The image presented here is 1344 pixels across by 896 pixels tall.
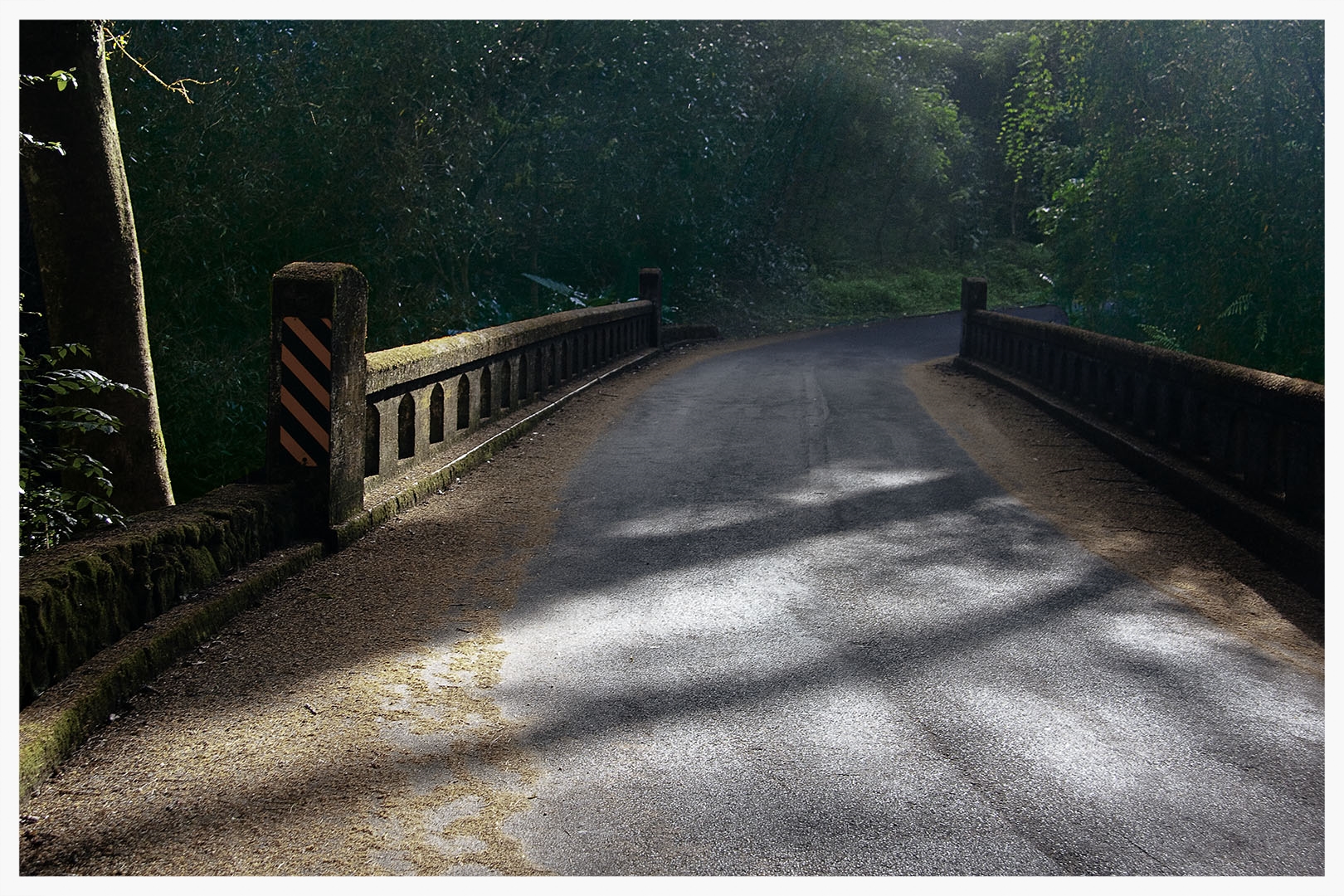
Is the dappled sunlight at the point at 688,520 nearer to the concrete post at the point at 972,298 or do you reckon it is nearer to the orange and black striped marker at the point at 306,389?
the orange and black striped marker at the point at 306,389

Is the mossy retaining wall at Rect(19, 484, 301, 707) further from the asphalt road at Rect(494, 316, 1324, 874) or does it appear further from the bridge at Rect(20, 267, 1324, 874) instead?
the asphalt road at Rect(494, 316, 1324, 874)

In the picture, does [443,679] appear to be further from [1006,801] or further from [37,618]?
[1006,801]

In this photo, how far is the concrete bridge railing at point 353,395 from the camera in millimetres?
6641

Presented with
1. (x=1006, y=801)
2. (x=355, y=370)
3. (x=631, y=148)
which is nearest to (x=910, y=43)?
(x=631, y=148)

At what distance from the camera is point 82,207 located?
8031 mm

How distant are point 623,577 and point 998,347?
11663 mm

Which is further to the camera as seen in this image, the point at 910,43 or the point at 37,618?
the point at 910,43

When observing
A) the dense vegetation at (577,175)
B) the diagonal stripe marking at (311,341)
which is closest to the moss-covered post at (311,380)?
the diagonal stripe marking at (311,341)

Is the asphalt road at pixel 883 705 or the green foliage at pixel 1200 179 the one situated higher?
the green foliage at pixel 1200 179

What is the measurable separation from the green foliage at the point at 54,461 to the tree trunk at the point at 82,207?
179 cm

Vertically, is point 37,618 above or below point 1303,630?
above

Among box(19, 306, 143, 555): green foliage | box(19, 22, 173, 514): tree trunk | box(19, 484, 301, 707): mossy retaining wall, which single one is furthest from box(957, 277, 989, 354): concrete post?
box(19, 306, 143, 555): green foliage

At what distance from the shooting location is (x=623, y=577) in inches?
253

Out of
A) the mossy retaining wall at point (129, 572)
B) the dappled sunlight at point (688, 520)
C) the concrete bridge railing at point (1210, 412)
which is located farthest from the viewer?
the dappled sunlight at point (688, 520)
